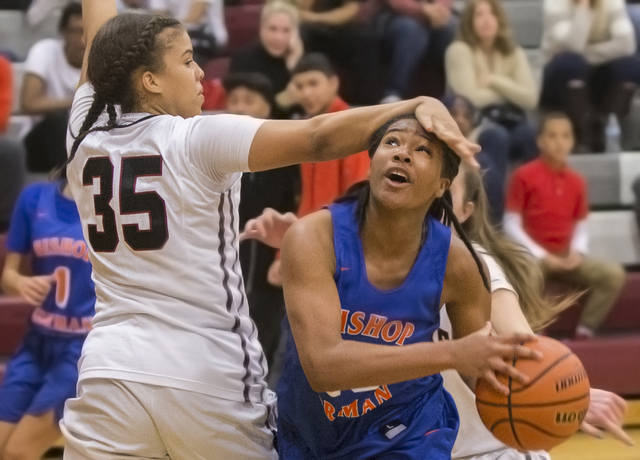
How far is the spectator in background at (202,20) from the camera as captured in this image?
5.92m

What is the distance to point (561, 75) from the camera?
6230 millimetres

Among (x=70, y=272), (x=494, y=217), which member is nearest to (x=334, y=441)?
(x=70, y=272)

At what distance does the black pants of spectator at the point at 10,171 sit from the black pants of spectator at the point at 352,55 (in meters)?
1.96

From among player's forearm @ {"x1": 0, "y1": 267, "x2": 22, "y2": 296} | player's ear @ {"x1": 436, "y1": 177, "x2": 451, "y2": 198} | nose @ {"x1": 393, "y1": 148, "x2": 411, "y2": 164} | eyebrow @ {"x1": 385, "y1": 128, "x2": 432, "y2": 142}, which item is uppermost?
eyebrow @ {"x1": 385, "y1": 128, "x2": 432, "y2": 142}

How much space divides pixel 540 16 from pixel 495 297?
5.09m

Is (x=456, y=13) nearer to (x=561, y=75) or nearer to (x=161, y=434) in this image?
(x=561, y=75)

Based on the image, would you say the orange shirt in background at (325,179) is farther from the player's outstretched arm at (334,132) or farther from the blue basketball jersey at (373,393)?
the player's outstretched arm at (334,132)

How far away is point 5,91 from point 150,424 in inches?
145

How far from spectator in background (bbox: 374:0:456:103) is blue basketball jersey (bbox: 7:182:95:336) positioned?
2.81 m

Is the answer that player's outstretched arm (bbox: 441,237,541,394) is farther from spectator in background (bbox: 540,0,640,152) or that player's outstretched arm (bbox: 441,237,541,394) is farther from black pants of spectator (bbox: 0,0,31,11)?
black pants of spectator (bbox: 0,0,31,11)

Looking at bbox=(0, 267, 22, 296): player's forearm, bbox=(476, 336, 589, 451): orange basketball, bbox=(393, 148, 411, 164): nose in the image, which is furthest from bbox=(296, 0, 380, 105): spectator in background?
bbox=(476, 336, 589, 451): orange basketball

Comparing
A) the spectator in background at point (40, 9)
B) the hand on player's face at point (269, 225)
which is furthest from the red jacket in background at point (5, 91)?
the hand on player's face at point (269, 225)

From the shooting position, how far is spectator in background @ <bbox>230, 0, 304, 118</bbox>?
18.2ft

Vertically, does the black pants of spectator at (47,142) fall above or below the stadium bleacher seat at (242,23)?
below
